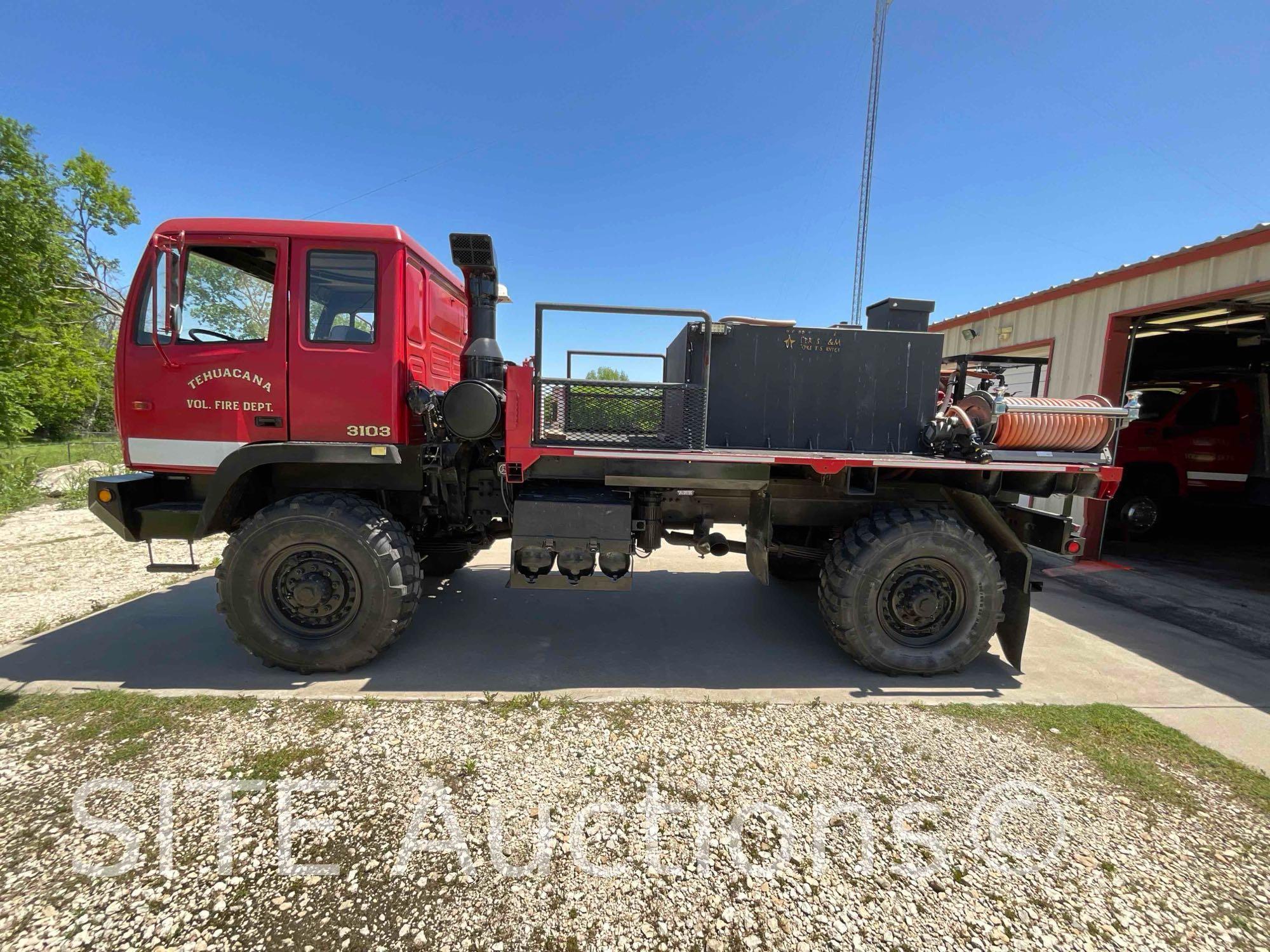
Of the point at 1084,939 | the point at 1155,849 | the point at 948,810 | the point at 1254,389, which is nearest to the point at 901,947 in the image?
the point at 1084,939

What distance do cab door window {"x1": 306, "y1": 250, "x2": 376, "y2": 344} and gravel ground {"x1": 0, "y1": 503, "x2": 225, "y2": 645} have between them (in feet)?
11.7

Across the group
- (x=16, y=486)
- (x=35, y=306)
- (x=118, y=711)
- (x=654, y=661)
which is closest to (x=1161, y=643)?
(x=654, y=661)

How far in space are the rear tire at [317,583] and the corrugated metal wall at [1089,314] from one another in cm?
875

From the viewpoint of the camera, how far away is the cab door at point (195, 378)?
3408 mm

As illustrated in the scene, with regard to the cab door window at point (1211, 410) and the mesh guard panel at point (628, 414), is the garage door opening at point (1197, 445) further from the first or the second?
the mesh guard panel at point (628, 414)

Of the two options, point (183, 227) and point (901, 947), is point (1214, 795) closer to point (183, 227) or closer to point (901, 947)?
point (901, 947)

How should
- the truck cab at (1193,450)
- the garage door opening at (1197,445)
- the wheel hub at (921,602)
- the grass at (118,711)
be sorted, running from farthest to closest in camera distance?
the truck cab at (1193,450), the garage door opening at (1197,445), the wheel hub at (921,602), the grass at (118,711)

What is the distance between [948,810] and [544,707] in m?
2.22

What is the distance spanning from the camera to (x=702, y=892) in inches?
78.0

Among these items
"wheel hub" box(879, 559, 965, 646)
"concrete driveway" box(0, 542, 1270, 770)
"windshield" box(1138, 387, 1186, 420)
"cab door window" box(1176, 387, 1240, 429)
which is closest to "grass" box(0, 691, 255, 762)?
"concrete driveway" box(0, 542, 1270, 770)

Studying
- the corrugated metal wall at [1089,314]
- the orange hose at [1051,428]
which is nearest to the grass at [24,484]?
the orange hose at [1051,428]

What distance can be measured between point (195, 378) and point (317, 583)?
1.59m

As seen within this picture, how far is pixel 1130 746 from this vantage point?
9.73ft

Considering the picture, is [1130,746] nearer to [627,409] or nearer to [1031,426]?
[1031,426]
